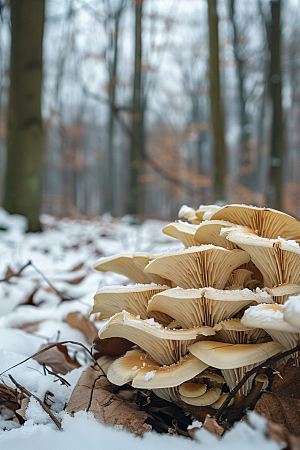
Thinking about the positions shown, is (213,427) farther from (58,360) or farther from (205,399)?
(58,360)

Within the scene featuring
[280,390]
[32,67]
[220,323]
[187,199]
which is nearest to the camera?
[280,390]

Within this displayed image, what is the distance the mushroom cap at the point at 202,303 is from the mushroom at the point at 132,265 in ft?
0.56

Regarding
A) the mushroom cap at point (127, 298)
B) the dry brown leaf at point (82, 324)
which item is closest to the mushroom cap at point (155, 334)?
the mushroom cap at point (127, 298)

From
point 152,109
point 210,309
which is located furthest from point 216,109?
point 152,109

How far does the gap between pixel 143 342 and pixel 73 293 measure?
1323 millimetres

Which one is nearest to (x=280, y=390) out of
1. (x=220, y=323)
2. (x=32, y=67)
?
(x=220, y=323)

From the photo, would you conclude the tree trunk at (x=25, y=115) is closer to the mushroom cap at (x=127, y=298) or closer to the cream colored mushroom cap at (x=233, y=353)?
the mushroom cap at (x=127, y=298)

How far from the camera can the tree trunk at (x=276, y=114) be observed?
13.8 feet

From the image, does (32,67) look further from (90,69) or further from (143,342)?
(90,69)

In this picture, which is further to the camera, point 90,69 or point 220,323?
point 90,69

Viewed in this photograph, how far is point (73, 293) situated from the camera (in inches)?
86.9

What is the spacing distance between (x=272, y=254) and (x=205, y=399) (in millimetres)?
481

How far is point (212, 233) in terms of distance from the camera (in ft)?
3.61

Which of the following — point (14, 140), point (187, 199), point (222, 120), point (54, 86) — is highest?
point (54, 86)
